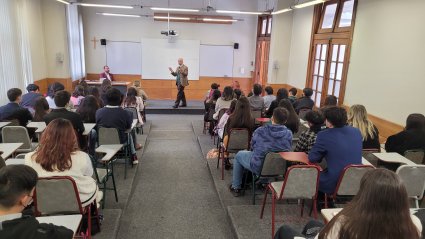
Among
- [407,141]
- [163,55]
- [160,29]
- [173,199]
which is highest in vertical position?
[160,29]

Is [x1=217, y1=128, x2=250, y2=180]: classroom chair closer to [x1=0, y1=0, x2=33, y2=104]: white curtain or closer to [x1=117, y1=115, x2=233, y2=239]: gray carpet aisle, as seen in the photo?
[x1=117, y1=115, x2=233, y2=239]: gray carpet aisle

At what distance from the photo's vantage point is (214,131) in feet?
18.5

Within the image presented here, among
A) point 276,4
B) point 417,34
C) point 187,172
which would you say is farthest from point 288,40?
point 187,172

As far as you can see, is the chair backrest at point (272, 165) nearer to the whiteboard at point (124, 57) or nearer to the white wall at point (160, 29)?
the white wall at point (160, 29)

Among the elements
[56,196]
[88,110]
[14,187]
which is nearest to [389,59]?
[88,110]

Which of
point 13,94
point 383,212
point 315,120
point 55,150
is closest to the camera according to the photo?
point 383,212

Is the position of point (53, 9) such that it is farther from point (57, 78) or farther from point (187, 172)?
point (187, 172)

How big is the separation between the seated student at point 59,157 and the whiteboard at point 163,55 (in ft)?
26.7

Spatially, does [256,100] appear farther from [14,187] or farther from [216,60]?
[216,60]

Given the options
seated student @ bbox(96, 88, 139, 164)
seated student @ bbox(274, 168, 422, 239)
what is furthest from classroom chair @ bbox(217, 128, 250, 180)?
seated student @ bbox(274, 168, 422, 239)

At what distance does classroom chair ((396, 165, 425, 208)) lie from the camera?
260cm

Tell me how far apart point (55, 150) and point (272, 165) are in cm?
191

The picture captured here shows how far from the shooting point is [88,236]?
98.0 inches

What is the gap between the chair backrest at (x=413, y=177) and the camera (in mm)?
2596
